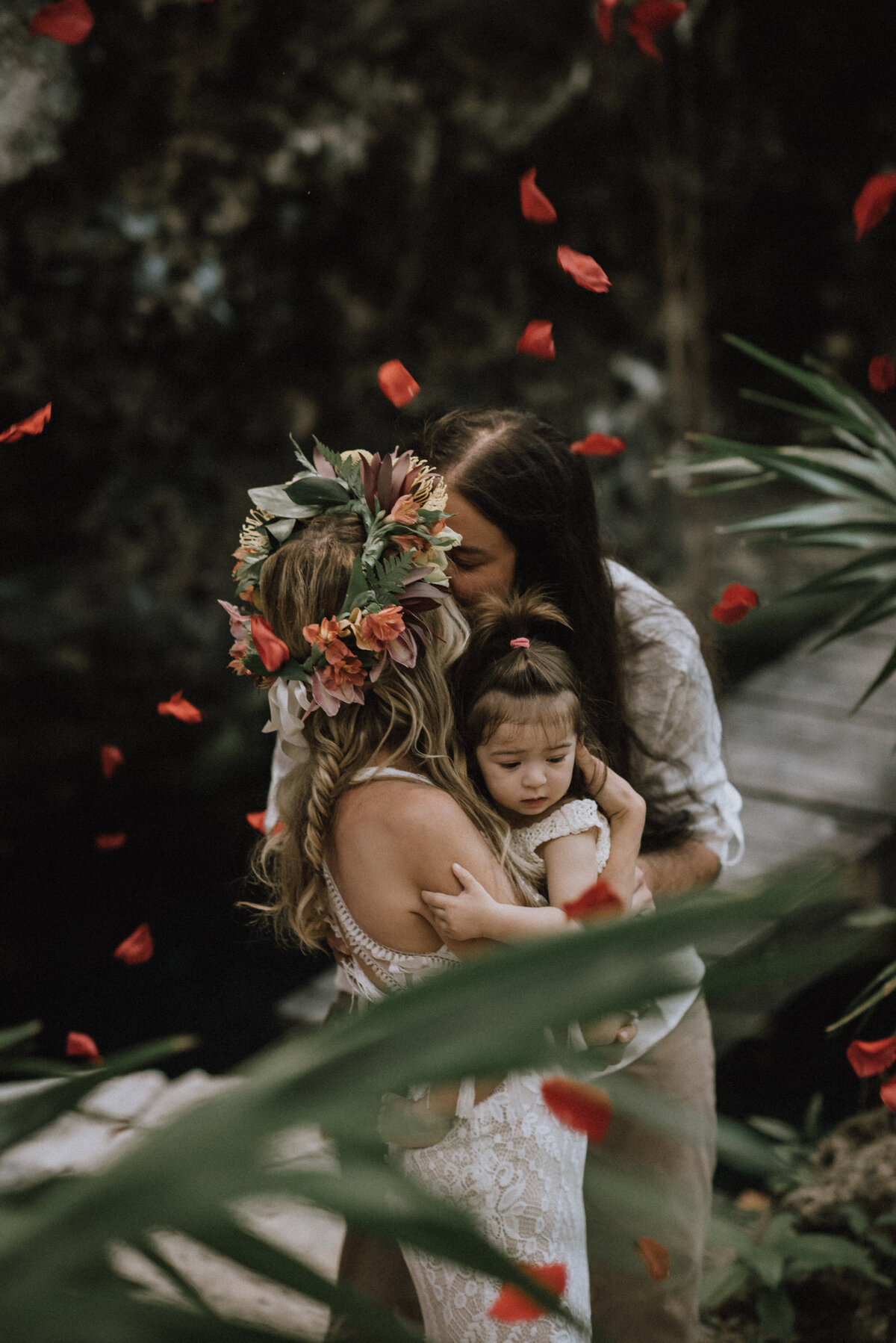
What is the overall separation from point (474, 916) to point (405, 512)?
0.57 meters

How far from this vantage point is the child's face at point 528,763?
1.64 metres

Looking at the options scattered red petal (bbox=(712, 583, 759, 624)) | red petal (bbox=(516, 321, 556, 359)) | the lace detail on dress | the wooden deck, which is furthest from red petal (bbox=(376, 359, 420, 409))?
the wooden deck

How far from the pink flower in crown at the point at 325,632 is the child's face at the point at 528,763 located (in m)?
0.29

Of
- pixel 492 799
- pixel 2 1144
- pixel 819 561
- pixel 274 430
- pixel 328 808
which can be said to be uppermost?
pixel 2 1144

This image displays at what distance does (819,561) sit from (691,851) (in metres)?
6.11

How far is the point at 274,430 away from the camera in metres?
5.61

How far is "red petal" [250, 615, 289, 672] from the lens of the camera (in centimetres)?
158

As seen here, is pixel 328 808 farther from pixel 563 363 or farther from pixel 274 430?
pixel 563 363

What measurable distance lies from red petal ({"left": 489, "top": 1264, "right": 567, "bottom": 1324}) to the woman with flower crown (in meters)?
0.01

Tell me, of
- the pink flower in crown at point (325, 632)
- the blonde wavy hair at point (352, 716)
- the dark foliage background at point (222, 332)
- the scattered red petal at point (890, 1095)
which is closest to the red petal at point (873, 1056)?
the scattered red petal at point (890, 1095)

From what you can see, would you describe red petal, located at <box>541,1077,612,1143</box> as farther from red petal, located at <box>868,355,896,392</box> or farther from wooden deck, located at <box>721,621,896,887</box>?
wooden deck, located at <box>721,621,896,887</box>

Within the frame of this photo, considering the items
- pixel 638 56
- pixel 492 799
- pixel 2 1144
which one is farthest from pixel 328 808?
pixel 638 56

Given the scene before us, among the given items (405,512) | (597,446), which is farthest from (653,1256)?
(597,446)

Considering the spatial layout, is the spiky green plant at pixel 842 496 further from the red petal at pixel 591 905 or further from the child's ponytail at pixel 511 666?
the red petal at pixel 591 905
